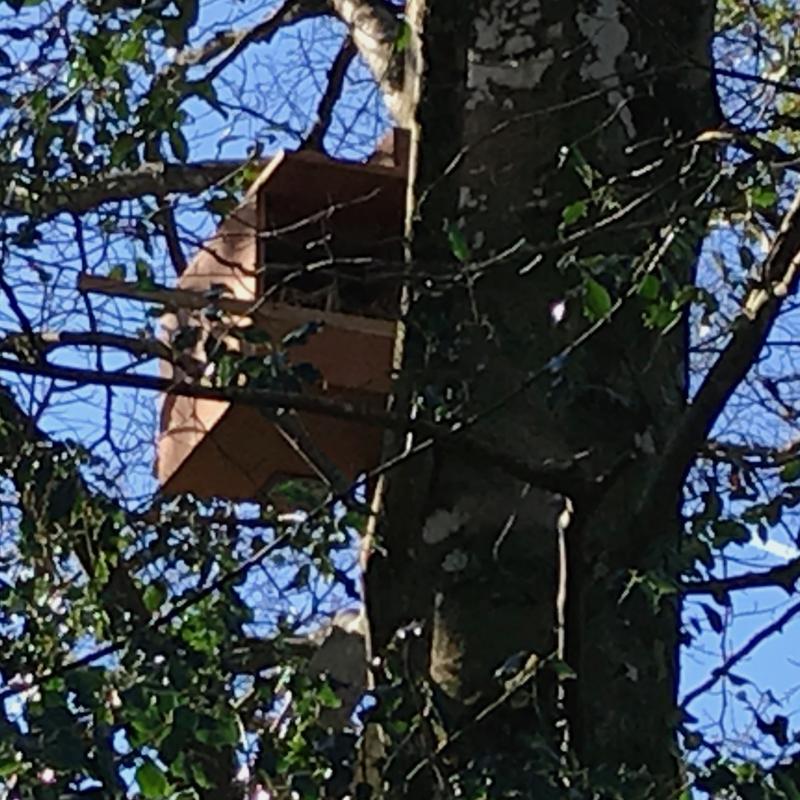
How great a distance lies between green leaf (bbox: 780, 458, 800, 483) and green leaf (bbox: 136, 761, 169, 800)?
69 centimetres

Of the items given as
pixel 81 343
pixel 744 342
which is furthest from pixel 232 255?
pixel 744 342

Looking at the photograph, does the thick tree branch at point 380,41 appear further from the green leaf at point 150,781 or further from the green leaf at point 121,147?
the green leaf at point 150,781

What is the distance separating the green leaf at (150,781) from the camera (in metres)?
1.62

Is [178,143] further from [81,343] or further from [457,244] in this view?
[457,244]

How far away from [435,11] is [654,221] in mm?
314

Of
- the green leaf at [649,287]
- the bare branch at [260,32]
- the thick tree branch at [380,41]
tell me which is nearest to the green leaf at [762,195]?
the green leaf at [649,287]

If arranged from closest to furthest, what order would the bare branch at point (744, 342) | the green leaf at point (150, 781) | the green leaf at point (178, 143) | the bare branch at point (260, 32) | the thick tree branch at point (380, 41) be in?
the green leaf at point (150, 781) < the bare branch at point (744, 342) < the green leaf at point (178, 143) < the thick tree branch at point (380, 41) < the bare branch at point (260, 32)

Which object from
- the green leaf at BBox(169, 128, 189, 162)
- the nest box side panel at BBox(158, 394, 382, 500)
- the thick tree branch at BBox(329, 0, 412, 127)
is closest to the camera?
the green leaf at BBox(169, 128, 189, 162)

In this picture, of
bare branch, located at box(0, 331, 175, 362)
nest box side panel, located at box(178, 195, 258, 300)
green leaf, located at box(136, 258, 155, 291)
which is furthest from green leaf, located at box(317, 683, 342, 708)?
nest box side panel, located at box(178, 195, 258, 300)

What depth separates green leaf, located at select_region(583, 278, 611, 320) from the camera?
1.80 metres

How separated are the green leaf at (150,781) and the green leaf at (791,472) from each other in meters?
0.69

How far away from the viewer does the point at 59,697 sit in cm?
165

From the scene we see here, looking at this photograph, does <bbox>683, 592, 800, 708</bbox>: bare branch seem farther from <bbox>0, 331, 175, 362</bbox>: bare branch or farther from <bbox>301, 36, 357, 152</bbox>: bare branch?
<bbox>301, 36, 357, 152</bbox>: bare branch

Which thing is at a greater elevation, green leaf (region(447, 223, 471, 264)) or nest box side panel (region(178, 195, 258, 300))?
nest box side panel (region(178, 195, 258, 300))
